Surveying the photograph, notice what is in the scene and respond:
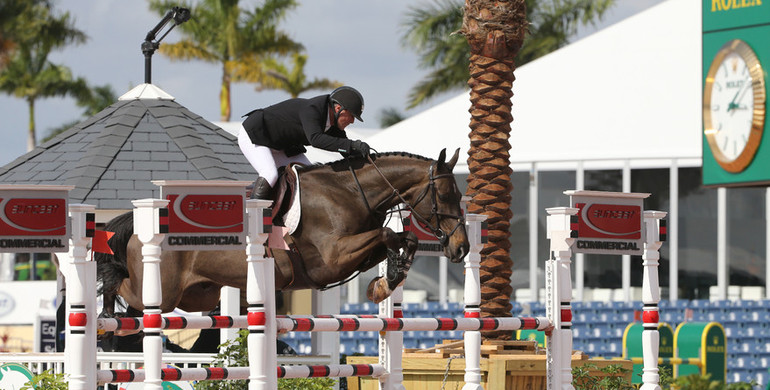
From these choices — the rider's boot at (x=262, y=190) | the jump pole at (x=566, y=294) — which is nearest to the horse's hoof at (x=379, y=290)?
the rider's boot at (x=262, y=190)

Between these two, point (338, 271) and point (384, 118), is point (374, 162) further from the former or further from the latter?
point (384, 118)

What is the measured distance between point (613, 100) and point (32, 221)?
1892cm

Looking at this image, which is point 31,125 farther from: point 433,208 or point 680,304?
point 433,208

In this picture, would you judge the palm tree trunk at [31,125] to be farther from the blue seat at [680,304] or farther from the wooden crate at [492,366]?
the wooden crate at [492,366]

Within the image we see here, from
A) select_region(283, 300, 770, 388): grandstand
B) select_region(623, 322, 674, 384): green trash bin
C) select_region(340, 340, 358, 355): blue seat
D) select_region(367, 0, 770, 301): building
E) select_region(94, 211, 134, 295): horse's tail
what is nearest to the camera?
select_region(94, 211, 134, 295): horse's tail

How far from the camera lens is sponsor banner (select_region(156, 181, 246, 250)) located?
357 inches

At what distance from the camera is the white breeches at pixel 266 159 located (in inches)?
419

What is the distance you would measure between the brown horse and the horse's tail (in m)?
1.17

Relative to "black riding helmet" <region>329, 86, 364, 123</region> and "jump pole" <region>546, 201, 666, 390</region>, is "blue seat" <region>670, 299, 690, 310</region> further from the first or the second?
"black riding helmet" <region>329, 86, 364, 123</region>

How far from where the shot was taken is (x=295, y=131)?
1079 centimetres

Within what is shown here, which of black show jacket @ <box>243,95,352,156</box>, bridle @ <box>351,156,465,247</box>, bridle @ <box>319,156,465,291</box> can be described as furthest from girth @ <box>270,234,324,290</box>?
black show jacket @ <box>243,95,352,156</box>

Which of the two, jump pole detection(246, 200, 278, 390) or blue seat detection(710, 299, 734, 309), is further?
blue seat detection(710, 299, 734, 309)

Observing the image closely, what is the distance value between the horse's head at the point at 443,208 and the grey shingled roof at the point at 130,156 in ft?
14.8

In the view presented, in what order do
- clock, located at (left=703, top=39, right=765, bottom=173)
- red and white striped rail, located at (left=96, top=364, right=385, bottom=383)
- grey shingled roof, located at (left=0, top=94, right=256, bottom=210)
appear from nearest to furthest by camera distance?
clock, located at (left=703, top=39, right=765, bottom=173)
red and white striped rail, located at (left=96, top=364, right=385, bottom=383)
grey shingled roof, located at (left=0, top=94, right=256, bottom=210)
